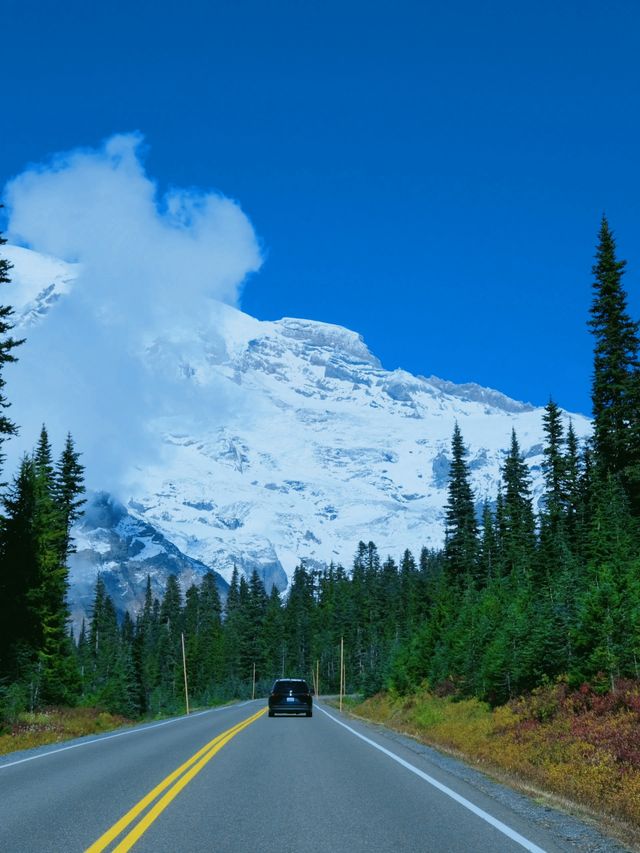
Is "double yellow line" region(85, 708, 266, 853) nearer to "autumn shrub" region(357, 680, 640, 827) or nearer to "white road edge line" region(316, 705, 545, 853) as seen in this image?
"white road edge line" region(316, 705, 545, 853)

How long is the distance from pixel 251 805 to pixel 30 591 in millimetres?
29155

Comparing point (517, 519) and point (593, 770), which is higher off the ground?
point (517, 519)

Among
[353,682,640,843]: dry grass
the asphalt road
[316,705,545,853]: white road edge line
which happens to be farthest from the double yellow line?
[353,682,640,843]: dry grass

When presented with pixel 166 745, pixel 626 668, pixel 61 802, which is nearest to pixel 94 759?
pixel 166 745

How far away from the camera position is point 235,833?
808 cm

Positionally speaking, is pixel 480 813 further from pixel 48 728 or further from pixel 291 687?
pixel 291 687

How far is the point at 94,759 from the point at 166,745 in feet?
11.5

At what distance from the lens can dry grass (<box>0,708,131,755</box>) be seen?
67.2ft

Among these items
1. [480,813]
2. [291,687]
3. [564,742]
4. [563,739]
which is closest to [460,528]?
[291,687]

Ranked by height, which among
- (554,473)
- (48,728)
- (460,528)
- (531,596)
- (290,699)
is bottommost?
(48,728)

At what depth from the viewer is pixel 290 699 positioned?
33.5 metres

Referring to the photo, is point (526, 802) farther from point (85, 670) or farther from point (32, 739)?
point (85, 670)

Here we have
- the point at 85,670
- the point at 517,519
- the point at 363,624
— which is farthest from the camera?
the point at 363,624

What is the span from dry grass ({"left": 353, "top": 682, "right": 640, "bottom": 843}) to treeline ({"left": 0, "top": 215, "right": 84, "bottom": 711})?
14.0 meters
